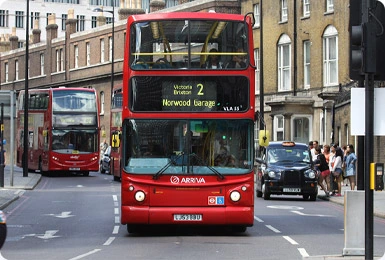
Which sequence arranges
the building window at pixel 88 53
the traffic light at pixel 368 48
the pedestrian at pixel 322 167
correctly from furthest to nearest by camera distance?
the building window at pixel 88 53 < the pedestrian at pixel 322 167 < the traffic light at pixel 368 48

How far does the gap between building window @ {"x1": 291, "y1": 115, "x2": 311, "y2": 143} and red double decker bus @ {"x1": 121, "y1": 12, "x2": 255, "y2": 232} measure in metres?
36.1

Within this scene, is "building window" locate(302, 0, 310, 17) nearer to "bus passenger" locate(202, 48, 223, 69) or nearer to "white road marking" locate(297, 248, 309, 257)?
"bus passenger" locate(202, 48, 223, 69)

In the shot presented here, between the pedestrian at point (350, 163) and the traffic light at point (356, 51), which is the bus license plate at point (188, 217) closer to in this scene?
the traffic light at point (356, 51)

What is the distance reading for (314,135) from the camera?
5497cm

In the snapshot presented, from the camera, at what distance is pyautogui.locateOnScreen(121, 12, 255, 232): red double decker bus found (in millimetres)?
19547

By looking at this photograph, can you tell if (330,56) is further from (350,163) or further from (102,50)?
(102,50)

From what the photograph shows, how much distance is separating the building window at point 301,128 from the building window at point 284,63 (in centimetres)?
313

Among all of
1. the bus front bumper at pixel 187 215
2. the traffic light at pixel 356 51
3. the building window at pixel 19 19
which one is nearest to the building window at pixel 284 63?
the bus front bumper at pixel 187 215

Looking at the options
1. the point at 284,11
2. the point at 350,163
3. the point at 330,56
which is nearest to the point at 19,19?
the point at 284,11

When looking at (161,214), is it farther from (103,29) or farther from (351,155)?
(103,29)

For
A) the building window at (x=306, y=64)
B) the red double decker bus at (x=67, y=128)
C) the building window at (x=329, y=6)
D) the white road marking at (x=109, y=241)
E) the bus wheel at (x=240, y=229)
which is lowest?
the white road marking at (x=109, y=241)

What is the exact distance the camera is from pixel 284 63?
193 feet

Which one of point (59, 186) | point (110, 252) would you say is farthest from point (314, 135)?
point (110, 252)

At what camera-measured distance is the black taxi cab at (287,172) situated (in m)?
33.4
